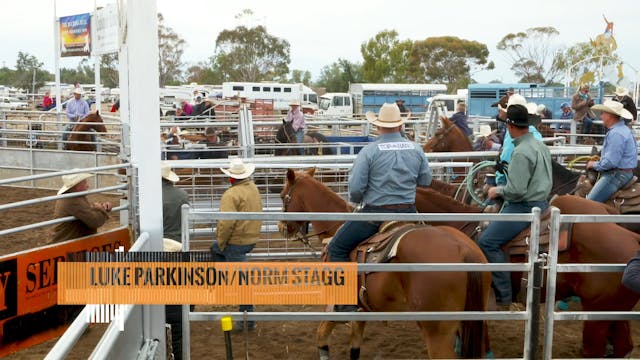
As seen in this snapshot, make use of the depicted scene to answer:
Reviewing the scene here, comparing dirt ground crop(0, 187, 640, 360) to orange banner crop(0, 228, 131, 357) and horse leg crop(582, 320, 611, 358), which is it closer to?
horse leg crop(582, 320, 611, 358)

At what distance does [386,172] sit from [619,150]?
322cm

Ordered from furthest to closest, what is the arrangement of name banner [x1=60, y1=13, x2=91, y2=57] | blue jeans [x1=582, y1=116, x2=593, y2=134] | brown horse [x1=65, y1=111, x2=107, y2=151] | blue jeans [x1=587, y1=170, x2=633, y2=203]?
name banner [x1=60, y1=13, x2=91, y2=57] < brown horse [x1=65, y1=111, x2=107, y2=151] < blue jeans [x1=582, y1=116, x2=593, y2=134] < blue jeans [x1=587, y1=170, x2=633, y2=203]

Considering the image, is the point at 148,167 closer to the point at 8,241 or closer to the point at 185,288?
the point at 185,288

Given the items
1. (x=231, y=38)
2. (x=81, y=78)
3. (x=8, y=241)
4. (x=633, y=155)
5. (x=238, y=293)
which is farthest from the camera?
(x=81, y=78)

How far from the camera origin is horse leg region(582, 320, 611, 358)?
551 cm

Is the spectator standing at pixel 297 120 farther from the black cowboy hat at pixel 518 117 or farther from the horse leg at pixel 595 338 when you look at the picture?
the horse leg at pixel 595 338

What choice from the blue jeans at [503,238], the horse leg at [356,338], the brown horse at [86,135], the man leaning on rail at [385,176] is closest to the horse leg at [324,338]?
the horse leg at [356,338]

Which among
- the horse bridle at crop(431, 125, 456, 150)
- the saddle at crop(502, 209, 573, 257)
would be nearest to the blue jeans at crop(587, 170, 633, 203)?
the saddle at crop(502, 209, 573, 257)

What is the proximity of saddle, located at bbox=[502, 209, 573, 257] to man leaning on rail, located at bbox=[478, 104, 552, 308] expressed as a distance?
5cm

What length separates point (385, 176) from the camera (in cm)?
527

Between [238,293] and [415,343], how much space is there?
314cm

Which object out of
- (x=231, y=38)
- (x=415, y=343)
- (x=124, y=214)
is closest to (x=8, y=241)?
(x=124, y=214)

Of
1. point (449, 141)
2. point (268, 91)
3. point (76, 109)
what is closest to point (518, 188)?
point (449, 141)

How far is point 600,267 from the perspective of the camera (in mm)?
4613
